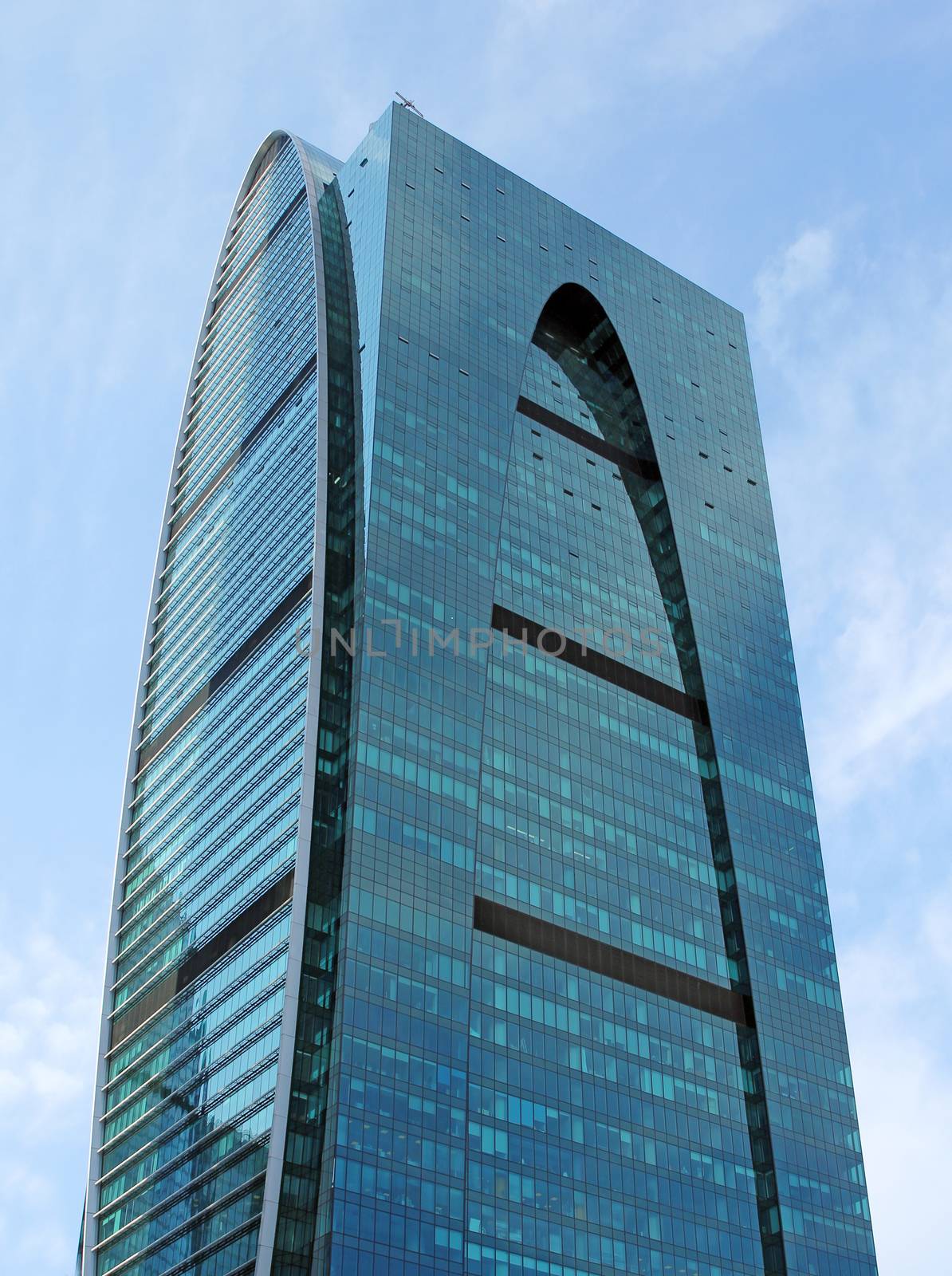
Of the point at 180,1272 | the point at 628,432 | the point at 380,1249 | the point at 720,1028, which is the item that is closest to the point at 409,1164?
the point at 380,1249

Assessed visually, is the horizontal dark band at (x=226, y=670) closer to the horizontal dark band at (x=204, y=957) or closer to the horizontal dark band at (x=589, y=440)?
the horizontal dark band at (x=204, y=957)

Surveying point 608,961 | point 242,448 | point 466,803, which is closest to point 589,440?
point 242,448

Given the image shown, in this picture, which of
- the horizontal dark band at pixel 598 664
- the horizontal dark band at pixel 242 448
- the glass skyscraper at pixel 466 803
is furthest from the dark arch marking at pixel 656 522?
the horizontal dark band at pixel 242 448

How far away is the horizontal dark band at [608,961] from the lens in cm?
11862

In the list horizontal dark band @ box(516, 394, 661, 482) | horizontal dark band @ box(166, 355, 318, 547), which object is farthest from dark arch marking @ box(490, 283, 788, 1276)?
horizontal dark band @ box(166, 355, 318, 547)

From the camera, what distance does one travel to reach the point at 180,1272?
113 m

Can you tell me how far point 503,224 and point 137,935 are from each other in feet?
237

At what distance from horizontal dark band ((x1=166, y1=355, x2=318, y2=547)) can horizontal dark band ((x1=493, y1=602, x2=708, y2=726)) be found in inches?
1117

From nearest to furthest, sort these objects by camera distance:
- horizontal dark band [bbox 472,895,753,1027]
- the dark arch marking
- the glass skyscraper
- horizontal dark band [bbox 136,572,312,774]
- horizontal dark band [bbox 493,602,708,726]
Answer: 1. the glass skyscraper
2. horizontal dark band [bbox 472,895,753,1027]
3. the dark arch marking
4. horizontal dark band [bbox 136,572,312,774]
5. horizontal dark band [bbox 493,602,708,726]

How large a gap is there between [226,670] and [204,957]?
27.4 m

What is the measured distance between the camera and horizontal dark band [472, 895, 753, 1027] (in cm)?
11862

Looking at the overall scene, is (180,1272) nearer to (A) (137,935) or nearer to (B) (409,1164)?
(B) (409,1164)

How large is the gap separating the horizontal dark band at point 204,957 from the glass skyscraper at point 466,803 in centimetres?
42

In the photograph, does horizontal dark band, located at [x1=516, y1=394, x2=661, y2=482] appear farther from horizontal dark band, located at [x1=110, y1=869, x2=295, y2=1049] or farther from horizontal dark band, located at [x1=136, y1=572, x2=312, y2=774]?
horizontal dark band, located at [x1=110, y1=869, x2=295, y2=1049]
